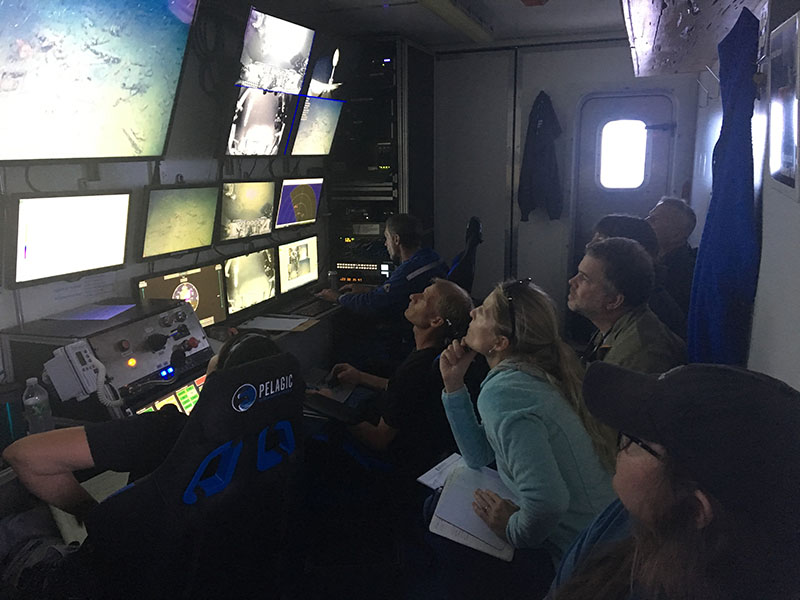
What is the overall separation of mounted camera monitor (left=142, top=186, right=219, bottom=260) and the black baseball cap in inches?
94.3

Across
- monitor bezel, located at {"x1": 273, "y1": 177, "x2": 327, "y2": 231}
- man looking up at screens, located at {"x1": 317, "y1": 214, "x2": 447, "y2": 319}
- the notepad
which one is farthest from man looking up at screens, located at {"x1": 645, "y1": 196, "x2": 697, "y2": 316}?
monitor bezel, located at {"x1": 273, "y1": 177, "x2": 327, "y2": 231}

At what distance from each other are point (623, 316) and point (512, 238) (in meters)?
3.19

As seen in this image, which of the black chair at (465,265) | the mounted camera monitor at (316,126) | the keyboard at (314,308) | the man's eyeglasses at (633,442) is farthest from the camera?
the black chair at (465,265)

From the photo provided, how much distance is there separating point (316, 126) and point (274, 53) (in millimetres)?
818

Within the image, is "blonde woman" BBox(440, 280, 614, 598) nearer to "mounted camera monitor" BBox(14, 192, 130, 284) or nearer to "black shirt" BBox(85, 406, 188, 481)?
"black shirt" BBox(85, 406, 188, 481)

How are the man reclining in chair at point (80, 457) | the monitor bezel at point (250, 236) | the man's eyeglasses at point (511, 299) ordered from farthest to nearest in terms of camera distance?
the monitor bezel at point (250, 236) < the man's eyeglasses at point (511, 299) < the man reclining in chair at point (80, 457)

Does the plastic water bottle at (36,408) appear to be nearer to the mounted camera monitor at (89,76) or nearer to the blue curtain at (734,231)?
the mounted camera monitor at (89,76)

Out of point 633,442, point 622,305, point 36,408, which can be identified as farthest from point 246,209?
point 633,442

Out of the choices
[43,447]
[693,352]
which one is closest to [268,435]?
[43,447]

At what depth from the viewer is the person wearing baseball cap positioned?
0.67m

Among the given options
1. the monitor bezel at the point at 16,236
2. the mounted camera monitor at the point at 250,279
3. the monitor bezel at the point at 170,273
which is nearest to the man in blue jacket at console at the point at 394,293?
the mounted camera monitor at the point at 250,279

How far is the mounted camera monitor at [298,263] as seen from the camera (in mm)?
3762

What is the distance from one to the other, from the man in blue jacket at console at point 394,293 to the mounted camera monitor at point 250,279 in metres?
0.49

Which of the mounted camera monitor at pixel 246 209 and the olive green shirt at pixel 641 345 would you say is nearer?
the olive green shirt at pixel 641 345
